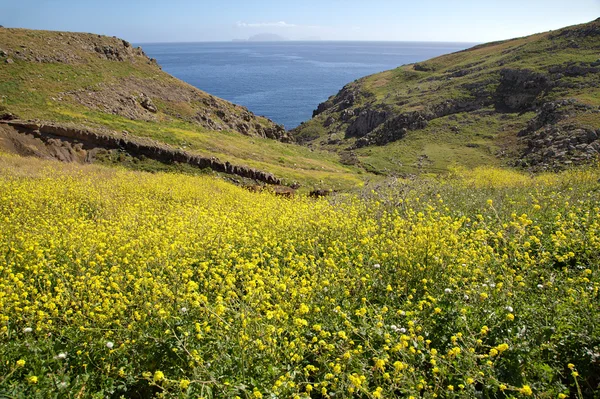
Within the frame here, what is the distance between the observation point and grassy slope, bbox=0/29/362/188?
29.7 m

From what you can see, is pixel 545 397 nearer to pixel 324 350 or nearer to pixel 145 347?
pixel 324 350

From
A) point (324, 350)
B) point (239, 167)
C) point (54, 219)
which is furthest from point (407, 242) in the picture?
point (239, 167)

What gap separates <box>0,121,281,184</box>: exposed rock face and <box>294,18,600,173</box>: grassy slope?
2449 centimetres

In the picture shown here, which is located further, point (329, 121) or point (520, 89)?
point (329, 121)

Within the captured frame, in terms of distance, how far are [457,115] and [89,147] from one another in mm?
58374

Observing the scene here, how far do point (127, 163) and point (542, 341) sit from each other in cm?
2464

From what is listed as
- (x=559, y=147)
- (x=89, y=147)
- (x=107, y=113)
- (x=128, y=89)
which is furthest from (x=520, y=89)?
(x=89, y=147)

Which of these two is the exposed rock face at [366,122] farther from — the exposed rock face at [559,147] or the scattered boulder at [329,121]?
the exposed rock face at [559,147]

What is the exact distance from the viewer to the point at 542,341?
4.19 metres

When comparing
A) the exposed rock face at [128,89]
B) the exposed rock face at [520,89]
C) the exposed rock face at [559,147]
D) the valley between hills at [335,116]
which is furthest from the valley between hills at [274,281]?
the exposed rock face at [520,89]

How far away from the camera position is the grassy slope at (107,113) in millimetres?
29719

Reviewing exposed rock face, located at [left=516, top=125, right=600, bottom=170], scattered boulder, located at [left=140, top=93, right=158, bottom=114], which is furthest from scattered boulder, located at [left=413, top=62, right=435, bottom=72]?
scattered boulder, located at [left=140, top=93, right=158, bottom=114]

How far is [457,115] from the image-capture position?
66125 mm

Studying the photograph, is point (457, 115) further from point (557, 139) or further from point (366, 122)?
point (557, 139)
